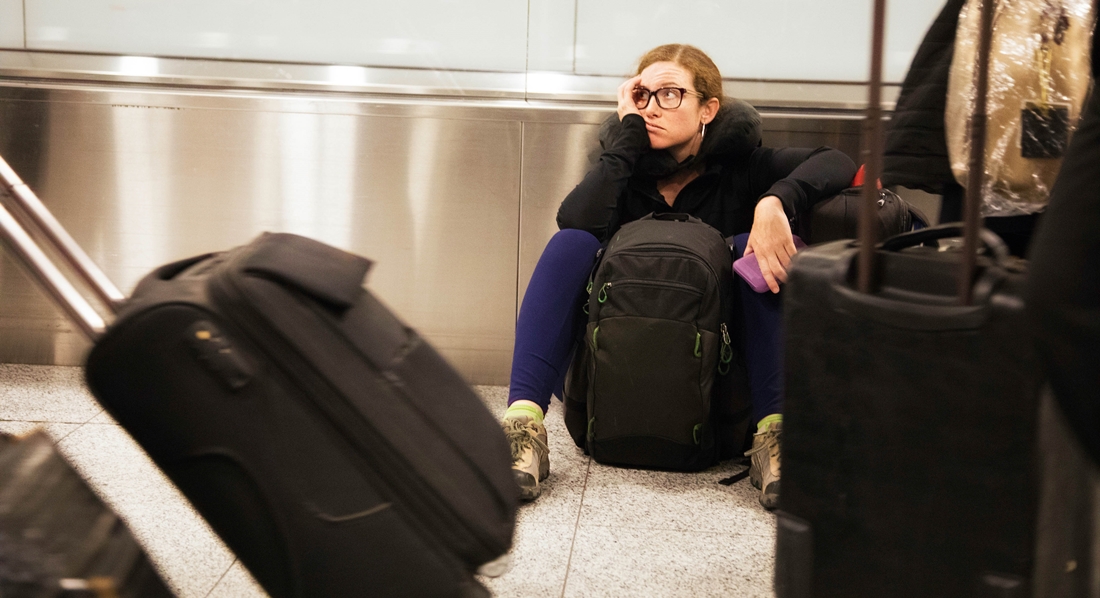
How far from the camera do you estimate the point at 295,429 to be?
0.97 m

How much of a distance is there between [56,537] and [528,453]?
1.23m

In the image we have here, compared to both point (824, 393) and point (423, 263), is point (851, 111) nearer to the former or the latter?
point (423, 263)

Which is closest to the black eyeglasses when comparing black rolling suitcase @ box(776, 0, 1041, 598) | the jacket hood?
the jacket hood

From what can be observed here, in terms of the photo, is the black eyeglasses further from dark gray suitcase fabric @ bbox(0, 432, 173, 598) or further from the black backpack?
dark gray suitcase fabric @ bbox(0, 432, 173, 598)

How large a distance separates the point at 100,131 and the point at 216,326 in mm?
2168

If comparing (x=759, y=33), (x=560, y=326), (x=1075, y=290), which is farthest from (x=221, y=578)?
(x=759, y=33)

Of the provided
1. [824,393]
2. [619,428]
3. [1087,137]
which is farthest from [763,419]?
[1087,137]

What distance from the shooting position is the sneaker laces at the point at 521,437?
2037mm

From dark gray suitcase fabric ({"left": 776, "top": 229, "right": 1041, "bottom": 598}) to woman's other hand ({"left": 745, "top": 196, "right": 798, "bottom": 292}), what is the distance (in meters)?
1.06

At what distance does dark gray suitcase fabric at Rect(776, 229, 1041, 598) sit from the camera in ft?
2.92

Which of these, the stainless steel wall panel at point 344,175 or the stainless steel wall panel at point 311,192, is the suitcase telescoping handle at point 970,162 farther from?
the stainless steel wall panel at point 311,192

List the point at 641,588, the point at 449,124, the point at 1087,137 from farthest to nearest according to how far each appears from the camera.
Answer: the point at 449,124, the point at 641,588, the point at 1087,137

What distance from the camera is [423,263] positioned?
283 cm

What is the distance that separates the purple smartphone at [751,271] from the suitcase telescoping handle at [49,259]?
54.3 inches
